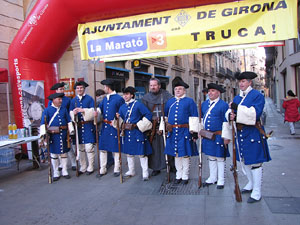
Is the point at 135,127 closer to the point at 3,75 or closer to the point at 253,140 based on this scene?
the point at 253,140

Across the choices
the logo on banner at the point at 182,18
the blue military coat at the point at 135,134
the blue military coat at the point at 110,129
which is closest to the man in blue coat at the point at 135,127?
the blue military coat at the point at 135,134

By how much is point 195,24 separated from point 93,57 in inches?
85.6

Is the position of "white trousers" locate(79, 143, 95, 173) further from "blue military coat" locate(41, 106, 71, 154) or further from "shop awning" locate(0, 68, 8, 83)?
"shop awning" locate(0, 68, 8, 83)

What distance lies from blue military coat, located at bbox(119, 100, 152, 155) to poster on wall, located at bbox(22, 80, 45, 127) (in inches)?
104

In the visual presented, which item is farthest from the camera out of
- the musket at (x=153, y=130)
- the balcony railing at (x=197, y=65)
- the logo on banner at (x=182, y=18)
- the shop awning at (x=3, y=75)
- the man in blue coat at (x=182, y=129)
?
the balcony railing at (x=197, y=65)

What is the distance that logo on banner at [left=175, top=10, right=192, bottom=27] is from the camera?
15.8 feet

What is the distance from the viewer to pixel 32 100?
6.63 meters

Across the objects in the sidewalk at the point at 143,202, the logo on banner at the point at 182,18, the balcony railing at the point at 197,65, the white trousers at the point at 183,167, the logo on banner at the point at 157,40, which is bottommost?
the sidewalk at the point at 143,202

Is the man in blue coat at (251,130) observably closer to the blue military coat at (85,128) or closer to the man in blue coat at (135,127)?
the man in blue coat at (135,127)

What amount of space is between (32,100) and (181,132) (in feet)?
13.3

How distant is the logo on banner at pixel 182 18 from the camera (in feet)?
15.8

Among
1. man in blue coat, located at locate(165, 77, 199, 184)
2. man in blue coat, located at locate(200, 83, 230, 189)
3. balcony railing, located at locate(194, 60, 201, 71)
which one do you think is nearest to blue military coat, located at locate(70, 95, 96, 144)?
man in blue coat, located at locate(165, 77, 199, 184)

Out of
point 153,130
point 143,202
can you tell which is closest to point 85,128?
point 153,130

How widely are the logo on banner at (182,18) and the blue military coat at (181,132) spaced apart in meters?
1.40
